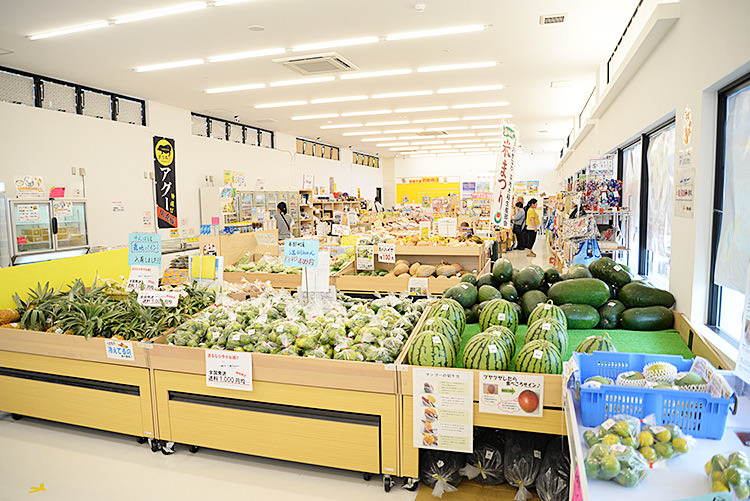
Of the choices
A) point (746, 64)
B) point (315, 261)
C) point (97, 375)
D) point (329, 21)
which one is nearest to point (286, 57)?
point (329, 21)

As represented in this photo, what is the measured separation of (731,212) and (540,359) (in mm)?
1373

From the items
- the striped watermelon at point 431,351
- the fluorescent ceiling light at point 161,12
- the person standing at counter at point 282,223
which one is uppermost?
the fluorescent ceiling light at point 161,12

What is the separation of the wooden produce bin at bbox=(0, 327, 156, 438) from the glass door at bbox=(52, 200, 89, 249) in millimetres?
4032

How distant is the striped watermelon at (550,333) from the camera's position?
2.52m

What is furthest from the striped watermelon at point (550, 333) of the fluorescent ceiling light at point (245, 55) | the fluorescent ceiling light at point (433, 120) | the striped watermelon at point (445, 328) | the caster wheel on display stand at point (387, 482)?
the fluorescent ceiling light at point (433, 120)

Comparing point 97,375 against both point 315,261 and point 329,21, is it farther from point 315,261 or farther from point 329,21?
point 329,21

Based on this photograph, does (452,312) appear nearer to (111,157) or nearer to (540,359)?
(540,359)

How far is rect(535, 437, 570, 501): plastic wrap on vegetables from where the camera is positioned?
232 cm

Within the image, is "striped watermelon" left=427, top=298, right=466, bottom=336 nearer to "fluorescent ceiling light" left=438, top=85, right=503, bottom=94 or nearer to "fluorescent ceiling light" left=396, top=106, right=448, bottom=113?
"fluorescent ceiling light" left=438, top=85, right=503, bottom=94

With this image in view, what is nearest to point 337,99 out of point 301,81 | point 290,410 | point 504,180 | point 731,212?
point 301,81

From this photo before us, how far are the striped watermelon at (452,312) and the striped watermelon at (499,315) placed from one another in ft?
0.41

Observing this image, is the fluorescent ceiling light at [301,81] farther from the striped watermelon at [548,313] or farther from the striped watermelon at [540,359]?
the striped watermelon at [540,359]

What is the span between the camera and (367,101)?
9.91 metres

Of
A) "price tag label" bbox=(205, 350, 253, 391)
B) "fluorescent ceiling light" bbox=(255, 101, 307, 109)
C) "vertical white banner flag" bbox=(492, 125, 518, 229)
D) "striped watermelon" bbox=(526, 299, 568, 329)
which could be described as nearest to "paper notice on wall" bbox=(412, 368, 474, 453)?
"striped watermelon" bbox=(526, 299, 568, 329)
